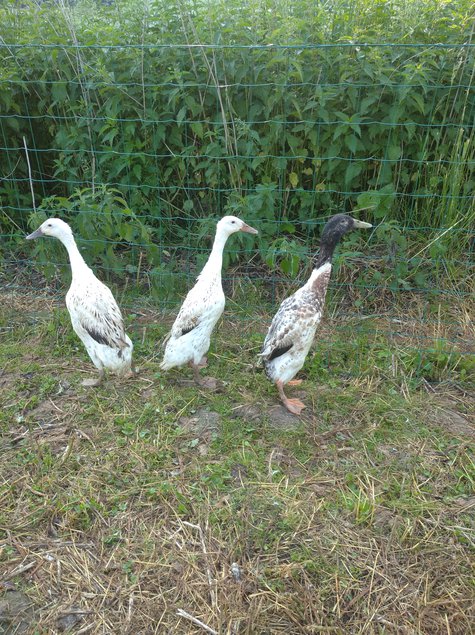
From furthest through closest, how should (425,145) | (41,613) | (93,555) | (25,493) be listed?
(425,145) < (25,493) < (93,555) < (41,613)

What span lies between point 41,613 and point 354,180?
4239 millimetres

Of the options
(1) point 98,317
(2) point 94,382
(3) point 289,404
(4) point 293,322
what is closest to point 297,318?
(4) point 293,322

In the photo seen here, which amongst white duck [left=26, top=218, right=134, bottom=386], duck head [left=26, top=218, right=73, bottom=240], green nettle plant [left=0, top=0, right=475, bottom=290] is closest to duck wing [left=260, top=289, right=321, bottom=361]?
green nettle plant [left=0, top=0, right=475, bottom=290]

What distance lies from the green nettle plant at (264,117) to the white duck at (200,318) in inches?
28.3

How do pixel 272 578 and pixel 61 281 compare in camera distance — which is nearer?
pixel 272 578

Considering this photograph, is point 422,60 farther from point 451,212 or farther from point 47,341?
point 47,341

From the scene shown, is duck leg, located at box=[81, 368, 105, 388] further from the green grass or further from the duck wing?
the duck wing

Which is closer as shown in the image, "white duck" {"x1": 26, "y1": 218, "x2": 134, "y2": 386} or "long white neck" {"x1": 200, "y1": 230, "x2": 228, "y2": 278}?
"white duck" {"x1": 26, "y1": 218, "x2": 134, "y2": 386}

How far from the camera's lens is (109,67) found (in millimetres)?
5055

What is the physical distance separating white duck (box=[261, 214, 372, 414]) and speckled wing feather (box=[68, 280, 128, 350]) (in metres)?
1.14

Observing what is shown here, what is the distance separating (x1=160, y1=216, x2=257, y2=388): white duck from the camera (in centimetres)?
416

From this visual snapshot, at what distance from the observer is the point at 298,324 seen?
3.95 metres

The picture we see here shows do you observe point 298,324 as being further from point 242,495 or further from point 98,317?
point 98,317

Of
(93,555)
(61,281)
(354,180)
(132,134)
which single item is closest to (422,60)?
(354,180)
